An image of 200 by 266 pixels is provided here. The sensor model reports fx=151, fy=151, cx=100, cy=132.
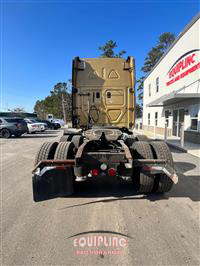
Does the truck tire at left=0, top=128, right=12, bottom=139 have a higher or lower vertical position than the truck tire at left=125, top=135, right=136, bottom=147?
lower

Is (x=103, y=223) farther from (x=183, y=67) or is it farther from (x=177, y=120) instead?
(x=183, y=67)

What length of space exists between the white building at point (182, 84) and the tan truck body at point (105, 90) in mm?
5504

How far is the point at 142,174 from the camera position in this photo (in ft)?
9.34

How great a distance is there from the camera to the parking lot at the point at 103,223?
1.76 metres

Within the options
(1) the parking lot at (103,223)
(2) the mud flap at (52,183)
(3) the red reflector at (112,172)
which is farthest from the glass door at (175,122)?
(2) the mud flap at (52,183)

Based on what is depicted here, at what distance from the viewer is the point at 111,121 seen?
5.46 meters

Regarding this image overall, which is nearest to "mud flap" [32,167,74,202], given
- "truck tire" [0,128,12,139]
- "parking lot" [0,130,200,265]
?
"parking lot" [0,130,200,265]

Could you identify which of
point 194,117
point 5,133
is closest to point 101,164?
point 194,117

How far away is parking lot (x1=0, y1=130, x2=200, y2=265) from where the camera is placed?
176 cm

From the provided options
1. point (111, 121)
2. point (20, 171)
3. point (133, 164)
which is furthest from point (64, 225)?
point (111, 121)

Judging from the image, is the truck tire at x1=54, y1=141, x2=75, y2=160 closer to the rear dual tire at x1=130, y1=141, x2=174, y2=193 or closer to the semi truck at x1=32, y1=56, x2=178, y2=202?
the semi truck at x1=32, y1=56, x2=178, y2=202

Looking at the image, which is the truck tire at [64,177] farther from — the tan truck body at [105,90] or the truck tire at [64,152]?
the tan truck body at [105,90]

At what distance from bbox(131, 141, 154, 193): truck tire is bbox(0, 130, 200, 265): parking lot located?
0.24 meters

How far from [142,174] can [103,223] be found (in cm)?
110
